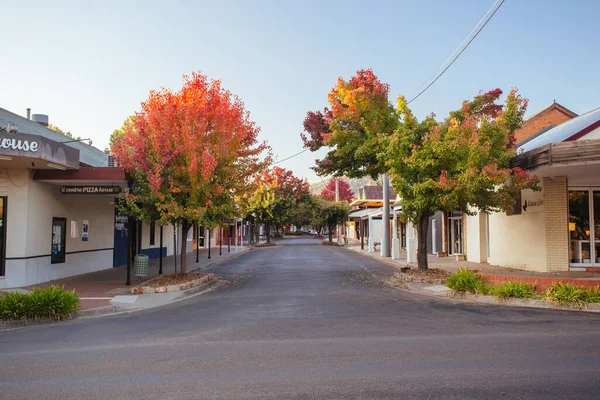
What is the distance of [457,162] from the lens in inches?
629

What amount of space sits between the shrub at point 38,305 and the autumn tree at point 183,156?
4958mm

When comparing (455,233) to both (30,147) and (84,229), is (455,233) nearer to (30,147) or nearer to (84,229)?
(84,229)

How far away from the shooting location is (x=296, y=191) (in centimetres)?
6228

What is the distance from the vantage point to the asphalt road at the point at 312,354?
5.77 metres

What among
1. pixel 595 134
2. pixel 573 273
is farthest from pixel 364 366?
pixel 595 134

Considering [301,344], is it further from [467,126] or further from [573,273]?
[573,273]

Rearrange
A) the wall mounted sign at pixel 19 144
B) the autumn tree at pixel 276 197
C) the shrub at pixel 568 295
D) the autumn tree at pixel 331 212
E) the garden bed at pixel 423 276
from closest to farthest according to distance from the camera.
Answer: the shrub at pixel 568 295 → the wall mounted sign at pixel 19 144 → the garden bed at pixel 423 276 → the autumn tree at pixel 276 197 → the autumn tree at pixel 331 212

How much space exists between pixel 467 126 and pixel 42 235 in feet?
47.6

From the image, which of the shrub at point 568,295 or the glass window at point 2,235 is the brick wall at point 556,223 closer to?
the shrub at point 568,295

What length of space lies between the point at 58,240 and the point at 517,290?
15672 millimetres

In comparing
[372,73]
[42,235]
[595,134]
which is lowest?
[42,235]

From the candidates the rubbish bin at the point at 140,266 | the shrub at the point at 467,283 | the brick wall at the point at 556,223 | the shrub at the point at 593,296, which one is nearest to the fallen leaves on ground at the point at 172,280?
the rubbish bin at the point at 140,266

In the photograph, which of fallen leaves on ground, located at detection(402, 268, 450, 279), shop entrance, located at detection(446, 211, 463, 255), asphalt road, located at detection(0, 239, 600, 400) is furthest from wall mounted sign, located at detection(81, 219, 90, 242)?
shop entrance, located at detection(446, 211, 463, 255)

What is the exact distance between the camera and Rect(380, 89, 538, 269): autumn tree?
15180 millimetres
